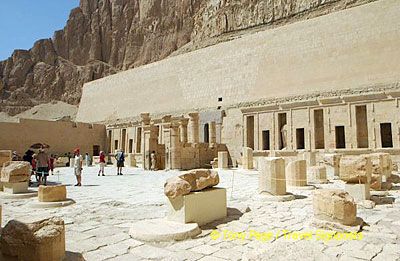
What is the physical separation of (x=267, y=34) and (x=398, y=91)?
1048 cm

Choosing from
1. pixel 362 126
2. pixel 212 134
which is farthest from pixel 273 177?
pixel 212 134

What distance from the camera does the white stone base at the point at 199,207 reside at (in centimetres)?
543

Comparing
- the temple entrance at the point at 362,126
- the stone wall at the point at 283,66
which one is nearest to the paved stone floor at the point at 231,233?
the temple entrance at the point at 362,126

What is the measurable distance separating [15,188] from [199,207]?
21.8 feet

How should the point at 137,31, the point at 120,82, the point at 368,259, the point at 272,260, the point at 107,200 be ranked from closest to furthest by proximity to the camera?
the point at 272,260 → the point at 368,259 → the point at 107,200 → the point at 120,82 → the point at 137,31

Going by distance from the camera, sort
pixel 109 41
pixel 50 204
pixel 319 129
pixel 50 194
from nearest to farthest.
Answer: pixel 50 204, pixel 50 194, pixel 319 129, pixel 109 41

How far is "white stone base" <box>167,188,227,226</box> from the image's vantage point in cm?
543

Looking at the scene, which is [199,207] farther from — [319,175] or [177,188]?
[319,175]

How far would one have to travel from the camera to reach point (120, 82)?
1399 inches

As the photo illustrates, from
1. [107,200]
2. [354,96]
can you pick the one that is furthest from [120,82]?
[107,200]

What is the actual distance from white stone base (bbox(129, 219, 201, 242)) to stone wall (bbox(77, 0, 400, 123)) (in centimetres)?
1682

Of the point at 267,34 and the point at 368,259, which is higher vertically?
the point at 267,34

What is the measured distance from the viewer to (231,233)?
16.9ft

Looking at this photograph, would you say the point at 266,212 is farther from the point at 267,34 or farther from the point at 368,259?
the point at 267,34
